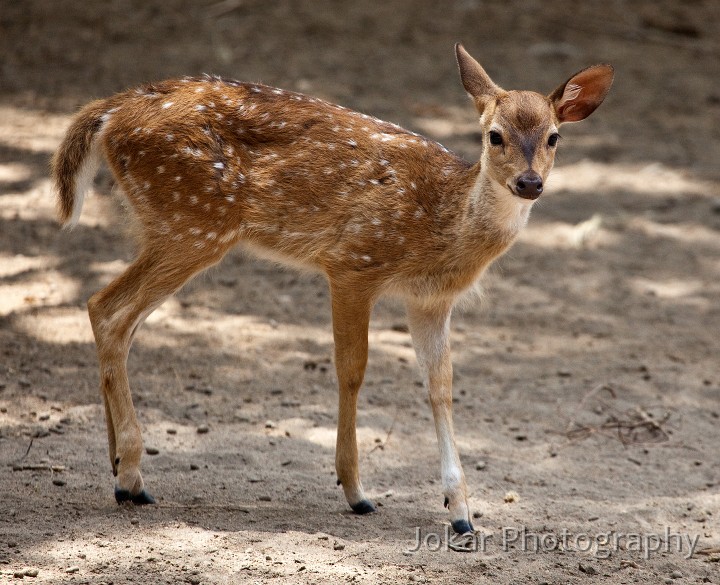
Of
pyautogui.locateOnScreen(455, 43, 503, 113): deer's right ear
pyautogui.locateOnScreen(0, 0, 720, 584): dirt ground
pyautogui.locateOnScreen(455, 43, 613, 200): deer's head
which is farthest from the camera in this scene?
pyautogui.locateOnScreen(455, 43, 503, 113): deer's right ear

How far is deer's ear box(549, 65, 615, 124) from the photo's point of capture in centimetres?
543

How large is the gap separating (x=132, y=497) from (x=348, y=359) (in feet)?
4.01

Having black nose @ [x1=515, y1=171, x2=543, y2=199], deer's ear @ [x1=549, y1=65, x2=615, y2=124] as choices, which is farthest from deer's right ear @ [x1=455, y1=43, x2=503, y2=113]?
black nose @ [x1=515, y1=171, x2=543, y2=199]

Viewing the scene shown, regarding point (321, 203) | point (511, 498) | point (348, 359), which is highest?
point (321, 203)

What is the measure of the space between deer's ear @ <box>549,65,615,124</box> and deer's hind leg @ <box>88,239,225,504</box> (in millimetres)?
1913

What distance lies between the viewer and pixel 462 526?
5102 millimetres

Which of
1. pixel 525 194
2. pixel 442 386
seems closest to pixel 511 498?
pixel 442 386

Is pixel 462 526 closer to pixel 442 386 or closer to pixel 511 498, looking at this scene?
pixel 511 498

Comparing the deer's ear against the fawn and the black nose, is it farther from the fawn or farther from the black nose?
the black nose

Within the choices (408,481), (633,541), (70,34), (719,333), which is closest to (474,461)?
(408,481)

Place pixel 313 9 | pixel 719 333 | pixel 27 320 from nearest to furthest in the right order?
pixel 27 320 < pixel 719 333 < pixel 313 9

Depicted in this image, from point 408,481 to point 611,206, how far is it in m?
4.54

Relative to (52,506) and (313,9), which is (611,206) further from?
(52,506)

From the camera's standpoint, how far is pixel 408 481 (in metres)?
5.76
